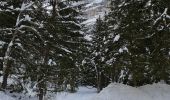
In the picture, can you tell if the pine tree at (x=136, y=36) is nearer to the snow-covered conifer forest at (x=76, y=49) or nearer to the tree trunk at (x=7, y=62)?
the snow-covered conifer forest at (x=76, y=49)

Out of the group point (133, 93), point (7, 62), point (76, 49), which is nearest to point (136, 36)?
point (133, 93)

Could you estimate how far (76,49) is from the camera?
20281 mm

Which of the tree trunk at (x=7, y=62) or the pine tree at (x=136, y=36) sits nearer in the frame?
the pine tree at (x=136, y=36)

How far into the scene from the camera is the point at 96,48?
1174 inches

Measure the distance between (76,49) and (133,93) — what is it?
22.2 ft

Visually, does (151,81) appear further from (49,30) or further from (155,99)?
(49,30)

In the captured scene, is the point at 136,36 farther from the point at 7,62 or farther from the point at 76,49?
the point at 7,62

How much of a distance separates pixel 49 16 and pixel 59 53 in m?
2.83

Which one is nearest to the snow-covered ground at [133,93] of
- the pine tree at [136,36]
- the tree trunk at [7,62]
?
the pine tree at [136,36]

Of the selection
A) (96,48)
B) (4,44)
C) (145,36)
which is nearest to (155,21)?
(145,36)

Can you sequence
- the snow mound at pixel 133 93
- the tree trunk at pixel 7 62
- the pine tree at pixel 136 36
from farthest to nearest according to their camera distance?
1. the tree trunk at pixel 7 62
2. the snow mound at pixel 133 93
3. the pine tree at pixel 136 36

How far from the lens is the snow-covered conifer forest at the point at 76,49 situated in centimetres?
1405

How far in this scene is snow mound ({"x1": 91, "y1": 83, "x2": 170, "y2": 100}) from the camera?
14156 mm

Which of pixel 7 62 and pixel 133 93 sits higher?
pixel 7 62
